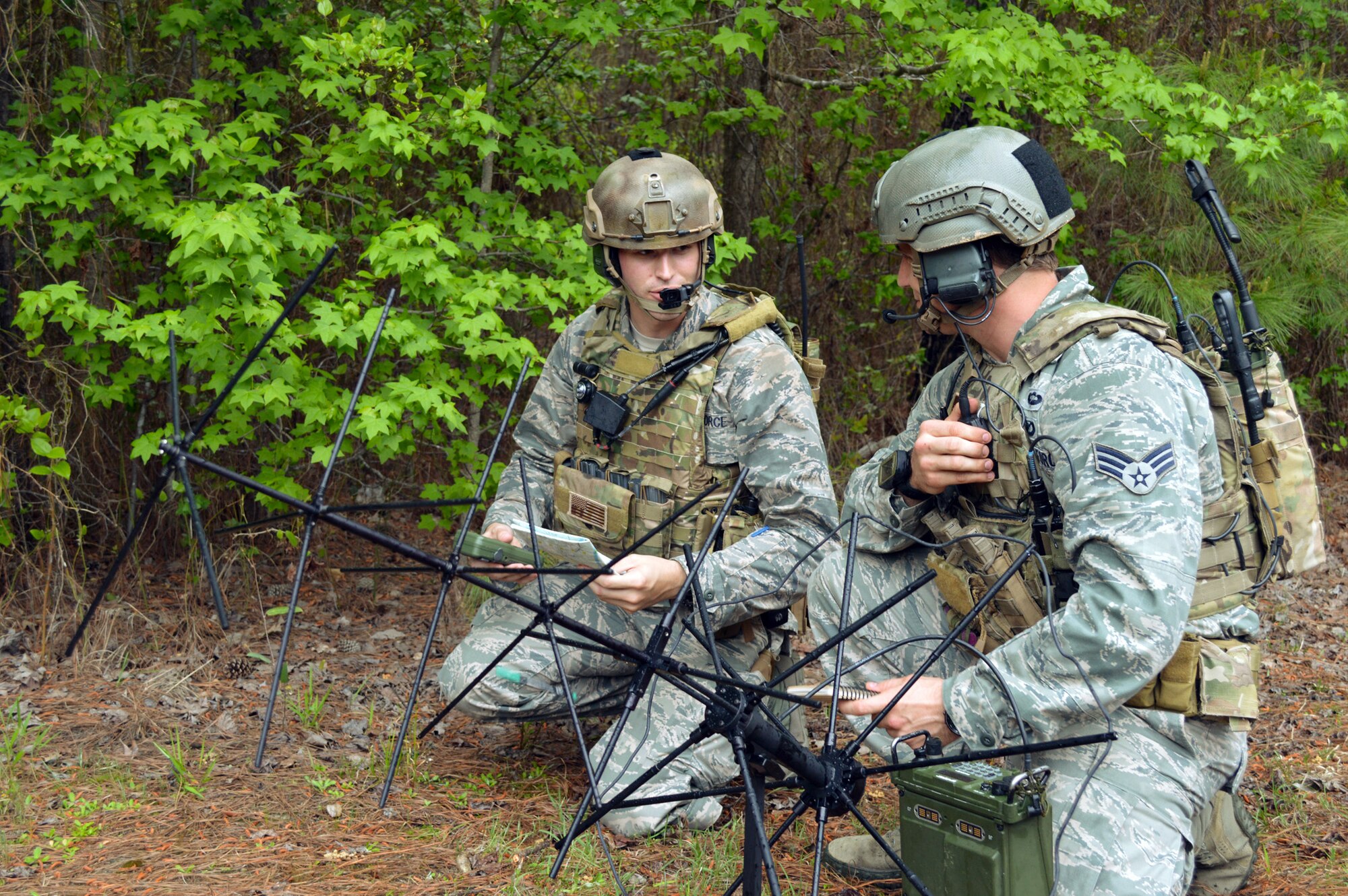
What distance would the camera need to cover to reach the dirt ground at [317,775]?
314cm

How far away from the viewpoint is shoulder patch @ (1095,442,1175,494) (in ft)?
8.27

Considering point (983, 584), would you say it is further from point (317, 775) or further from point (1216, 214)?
point (317, 775)

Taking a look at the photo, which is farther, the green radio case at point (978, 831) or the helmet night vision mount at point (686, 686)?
the green radio case at point (978, 831)

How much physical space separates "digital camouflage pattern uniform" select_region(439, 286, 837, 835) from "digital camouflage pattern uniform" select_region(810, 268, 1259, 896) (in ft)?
3.04

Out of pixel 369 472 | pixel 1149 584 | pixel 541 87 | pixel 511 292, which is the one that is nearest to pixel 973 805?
pixel 1149 584

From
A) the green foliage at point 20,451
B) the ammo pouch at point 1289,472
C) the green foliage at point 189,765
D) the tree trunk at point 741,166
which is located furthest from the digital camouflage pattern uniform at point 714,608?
the tree trunk at point 741,166

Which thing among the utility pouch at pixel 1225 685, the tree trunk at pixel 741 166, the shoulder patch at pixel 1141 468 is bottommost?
the utility pouch at pixel 1225 685

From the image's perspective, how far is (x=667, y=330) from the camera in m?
3.90

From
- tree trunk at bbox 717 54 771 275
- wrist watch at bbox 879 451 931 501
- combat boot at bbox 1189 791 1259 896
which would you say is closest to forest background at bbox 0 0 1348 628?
tree trunk at bbox 717 54 771 275

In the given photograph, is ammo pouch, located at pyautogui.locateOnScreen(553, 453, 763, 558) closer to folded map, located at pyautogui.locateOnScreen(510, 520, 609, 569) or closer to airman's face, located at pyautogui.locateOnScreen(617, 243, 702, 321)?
airman's face, located at pyautogui.locateOnScreen(617, 243, 702, 321)

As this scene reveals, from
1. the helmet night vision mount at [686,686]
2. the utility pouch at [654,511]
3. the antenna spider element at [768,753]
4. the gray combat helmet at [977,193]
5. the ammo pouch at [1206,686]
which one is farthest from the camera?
the utility pouch at [654,511]

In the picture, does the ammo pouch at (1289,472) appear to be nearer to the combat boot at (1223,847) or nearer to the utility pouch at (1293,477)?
the utility pouch at (1293,477)

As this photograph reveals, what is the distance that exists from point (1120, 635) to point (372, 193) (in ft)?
13.7

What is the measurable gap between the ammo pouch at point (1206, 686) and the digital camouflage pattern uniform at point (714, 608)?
116 centimetres
